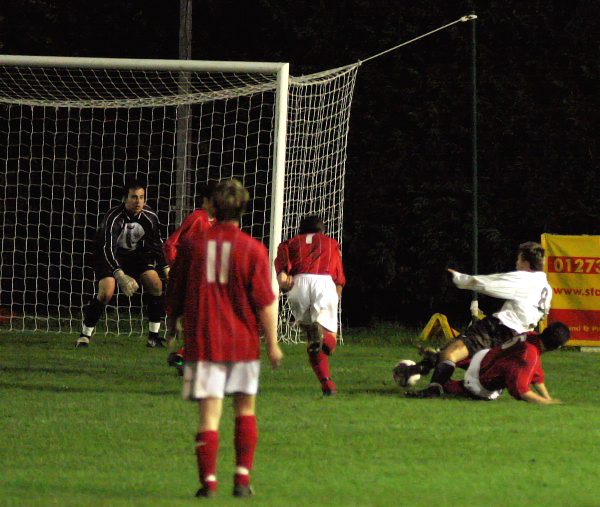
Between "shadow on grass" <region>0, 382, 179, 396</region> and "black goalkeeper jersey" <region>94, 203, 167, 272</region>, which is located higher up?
"black goalkeeper jersey" <region>94, 203, 167, 272</region>

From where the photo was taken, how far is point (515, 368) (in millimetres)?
9656

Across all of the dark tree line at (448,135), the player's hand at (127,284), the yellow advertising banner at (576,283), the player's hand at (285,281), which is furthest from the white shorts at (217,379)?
the dark tree line at (448,135)

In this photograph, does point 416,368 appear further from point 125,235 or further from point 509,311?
point 125,235

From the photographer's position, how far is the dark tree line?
1891 cm

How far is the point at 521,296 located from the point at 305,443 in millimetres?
2956

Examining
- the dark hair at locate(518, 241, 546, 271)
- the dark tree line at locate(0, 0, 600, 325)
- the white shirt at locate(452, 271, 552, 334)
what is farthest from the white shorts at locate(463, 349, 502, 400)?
the dark tree line at locate(0, 0, 600, 325)

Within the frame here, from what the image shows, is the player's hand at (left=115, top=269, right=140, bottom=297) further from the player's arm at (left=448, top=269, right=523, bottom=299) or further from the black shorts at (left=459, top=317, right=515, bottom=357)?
the player's arm at (left=448, top=269, right=523, bottom=299)

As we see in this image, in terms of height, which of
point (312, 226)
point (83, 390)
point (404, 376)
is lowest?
point (83, 390)

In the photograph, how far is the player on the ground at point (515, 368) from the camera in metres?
9.65

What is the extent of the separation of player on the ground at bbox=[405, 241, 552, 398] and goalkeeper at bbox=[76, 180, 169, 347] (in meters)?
4.51

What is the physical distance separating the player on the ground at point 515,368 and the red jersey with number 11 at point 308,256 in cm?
150

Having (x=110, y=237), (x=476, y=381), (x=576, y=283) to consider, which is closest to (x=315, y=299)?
(x=476, y=381)

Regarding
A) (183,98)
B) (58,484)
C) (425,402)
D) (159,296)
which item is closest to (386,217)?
(183,98)

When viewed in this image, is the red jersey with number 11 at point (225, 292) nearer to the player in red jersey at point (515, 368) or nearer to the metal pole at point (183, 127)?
the player in red jersey at point (515, 368)
